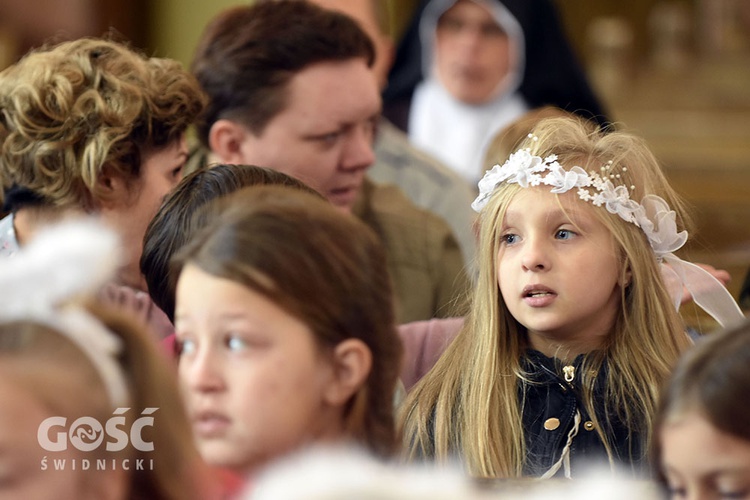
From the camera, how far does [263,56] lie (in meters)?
2.80

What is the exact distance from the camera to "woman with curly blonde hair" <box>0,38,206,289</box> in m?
2.19

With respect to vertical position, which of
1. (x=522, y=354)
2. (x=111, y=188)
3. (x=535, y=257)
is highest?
(x=111, y=188)

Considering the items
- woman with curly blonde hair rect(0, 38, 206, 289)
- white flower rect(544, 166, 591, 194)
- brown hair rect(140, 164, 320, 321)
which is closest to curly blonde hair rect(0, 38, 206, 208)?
woman with curly blonde hair rect(0, 38, 206, 289)

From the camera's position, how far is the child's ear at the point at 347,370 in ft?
4.84

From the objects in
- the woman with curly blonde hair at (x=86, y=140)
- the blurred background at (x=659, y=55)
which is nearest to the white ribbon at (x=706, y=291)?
the woman with curly blonde hair at (x=86, y=140)

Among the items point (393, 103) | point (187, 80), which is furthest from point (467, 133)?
point (187, 80)

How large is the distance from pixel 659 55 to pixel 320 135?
8.01 meters

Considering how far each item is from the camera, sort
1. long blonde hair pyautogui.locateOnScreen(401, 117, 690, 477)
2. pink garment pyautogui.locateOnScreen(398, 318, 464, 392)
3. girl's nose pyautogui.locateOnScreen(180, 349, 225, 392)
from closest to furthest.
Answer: girl's nose pyautogui.locateOnScreen(180, 349, 225, 392) → long blonde hair pyautogui.locateOnScreen(401, 117, 690, 477) → pink garment pyautogui.locateOnScreen(398, 318, 464, 392)

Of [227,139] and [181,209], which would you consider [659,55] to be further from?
[181,209]

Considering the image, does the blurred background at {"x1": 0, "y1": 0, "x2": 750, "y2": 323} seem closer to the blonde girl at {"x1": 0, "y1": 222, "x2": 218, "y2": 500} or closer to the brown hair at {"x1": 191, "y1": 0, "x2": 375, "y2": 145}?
the brown hair at {"x1": 191, "y1": 0, "x2": 375, "y2": 145}

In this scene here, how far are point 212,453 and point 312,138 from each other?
4.69 feet

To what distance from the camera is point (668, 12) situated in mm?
10258

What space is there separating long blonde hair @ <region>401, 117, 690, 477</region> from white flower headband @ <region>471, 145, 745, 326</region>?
0.02 meters

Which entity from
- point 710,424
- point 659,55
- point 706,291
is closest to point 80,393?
point 710,424
